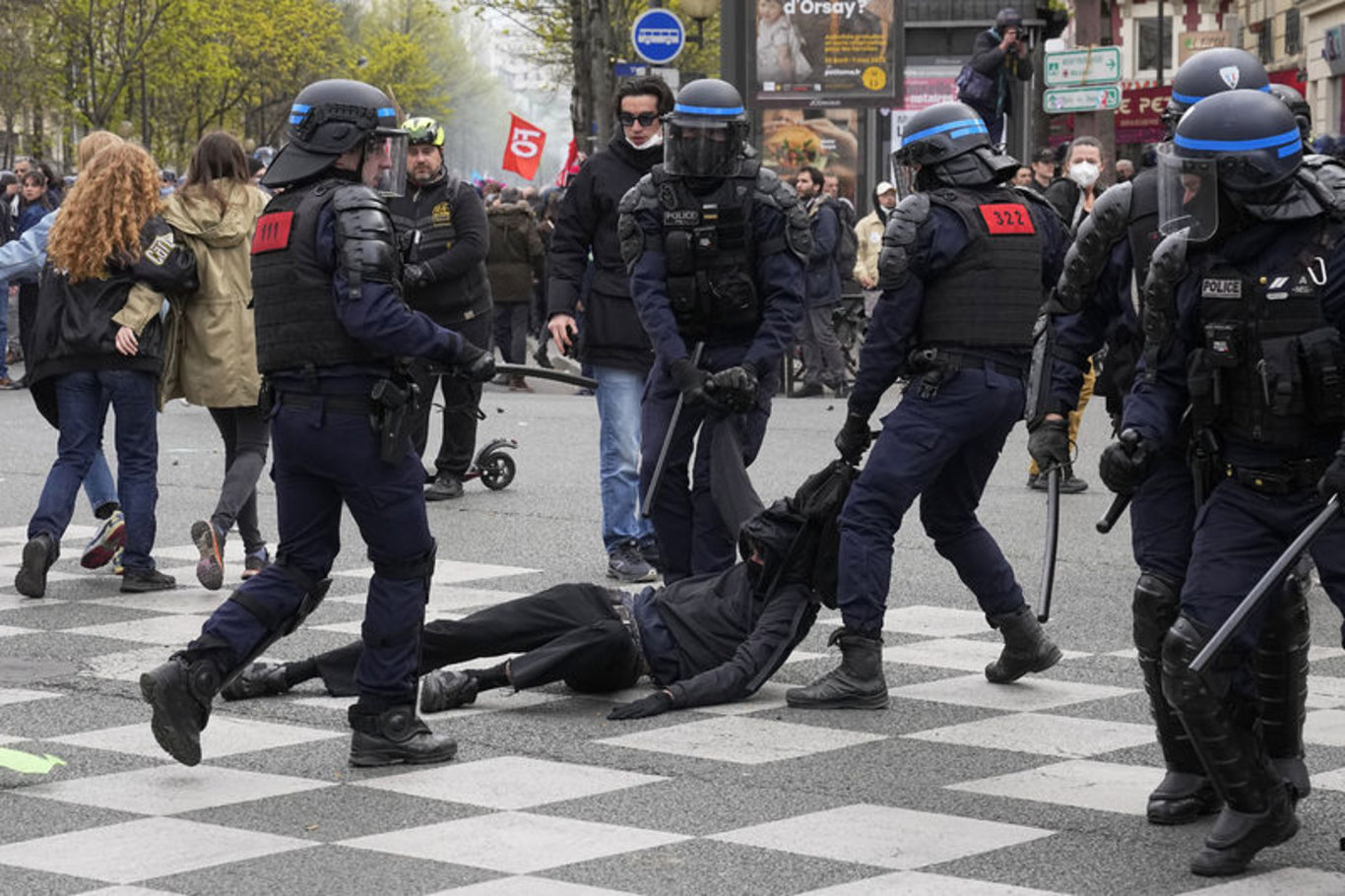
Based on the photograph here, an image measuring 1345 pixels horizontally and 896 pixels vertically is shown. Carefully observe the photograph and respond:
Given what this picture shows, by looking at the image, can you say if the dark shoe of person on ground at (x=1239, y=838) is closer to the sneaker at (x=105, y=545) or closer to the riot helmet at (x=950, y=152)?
the riot helmet at (x=950, y=152)

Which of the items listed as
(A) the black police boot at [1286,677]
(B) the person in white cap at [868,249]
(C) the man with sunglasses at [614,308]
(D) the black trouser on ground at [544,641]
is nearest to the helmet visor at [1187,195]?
(A) the black police boot at [1286,677]

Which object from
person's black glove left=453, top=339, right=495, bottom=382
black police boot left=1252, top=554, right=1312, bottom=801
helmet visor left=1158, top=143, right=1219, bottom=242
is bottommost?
black police boot left=1252, top=554, right=1312, bottom=801

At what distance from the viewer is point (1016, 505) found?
41.4ft

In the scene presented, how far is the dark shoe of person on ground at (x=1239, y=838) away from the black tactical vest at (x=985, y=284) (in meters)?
2.32

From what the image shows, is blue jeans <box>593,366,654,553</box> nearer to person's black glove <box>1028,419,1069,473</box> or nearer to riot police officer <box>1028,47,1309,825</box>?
riot police officer <box>1028,47,1309,825</box>

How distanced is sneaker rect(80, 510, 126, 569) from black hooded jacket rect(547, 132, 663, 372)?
6.58ft

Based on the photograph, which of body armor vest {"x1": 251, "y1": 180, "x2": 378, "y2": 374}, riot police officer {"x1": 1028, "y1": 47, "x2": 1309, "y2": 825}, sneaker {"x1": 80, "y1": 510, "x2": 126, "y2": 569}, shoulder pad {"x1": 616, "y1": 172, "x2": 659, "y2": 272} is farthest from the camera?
sneaker {"x1": 80, "y1": 510, "x2": 126, "y2": 569}

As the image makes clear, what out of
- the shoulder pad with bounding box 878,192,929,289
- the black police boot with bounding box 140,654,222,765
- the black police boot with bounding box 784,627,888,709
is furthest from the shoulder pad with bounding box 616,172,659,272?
the black police boot with bounding box 140,654,222,765

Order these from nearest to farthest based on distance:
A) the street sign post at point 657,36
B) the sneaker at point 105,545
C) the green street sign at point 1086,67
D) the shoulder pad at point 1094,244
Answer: the shoulder pad at point 1094,244, the sneaker at point 105,545, the green street sign at point 1086,67, the street sign post at point 657,36

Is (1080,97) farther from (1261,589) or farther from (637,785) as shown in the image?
(1261,589)

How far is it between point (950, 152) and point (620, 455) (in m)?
3.14

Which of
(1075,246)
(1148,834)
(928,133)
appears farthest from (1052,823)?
(928,133)

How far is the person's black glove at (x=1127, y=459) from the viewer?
5828 millimetres

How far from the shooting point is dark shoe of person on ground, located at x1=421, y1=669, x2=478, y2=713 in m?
7.27
